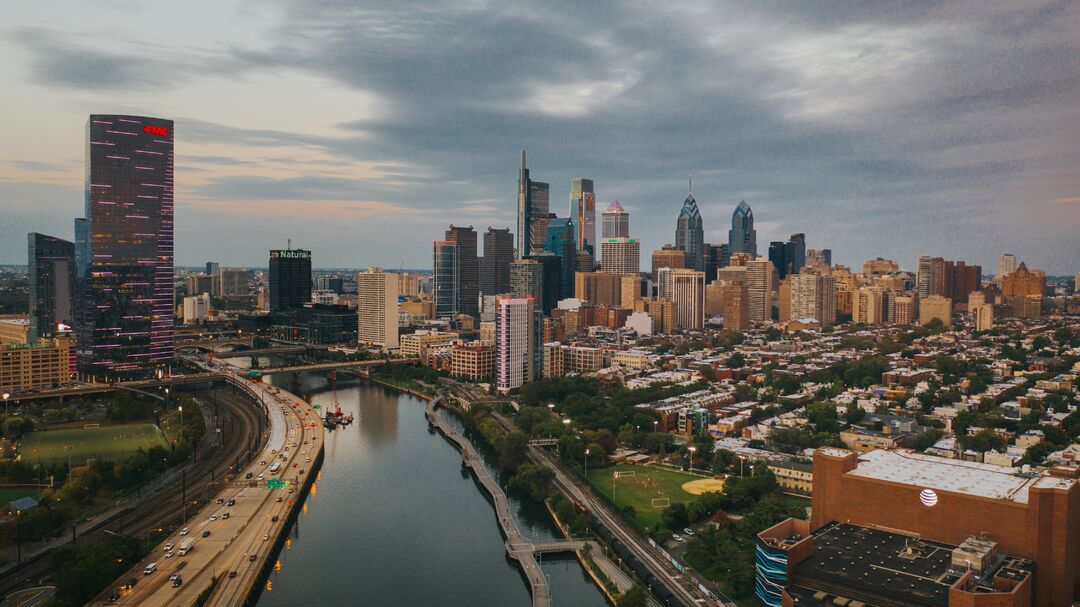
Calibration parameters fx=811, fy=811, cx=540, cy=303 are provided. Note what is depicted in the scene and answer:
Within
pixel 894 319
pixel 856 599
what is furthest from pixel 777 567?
pixel 894 319

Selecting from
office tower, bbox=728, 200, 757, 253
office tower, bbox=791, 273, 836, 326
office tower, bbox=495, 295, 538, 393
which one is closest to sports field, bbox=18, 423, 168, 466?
office tower, bbox=495, 295, 538, 393

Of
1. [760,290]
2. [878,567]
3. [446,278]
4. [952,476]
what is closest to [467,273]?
[446,278]

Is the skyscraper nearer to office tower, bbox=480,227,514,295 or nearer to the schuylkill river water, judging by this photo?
office tower, bbox=480,227,514,295

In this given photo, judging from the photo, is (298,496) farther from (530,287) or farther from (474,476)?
(530,287)

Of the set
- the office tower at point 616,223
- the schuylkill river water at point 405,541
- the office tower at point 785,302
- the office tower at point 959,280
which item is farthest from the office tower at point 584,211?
the schuylkill river water at point 405,541

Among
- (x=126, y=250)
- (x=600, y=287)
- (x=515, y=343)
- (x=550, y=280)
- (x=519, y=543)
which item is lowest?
(x=519, y=543)

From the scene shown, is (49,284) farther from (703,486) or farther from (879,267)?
(879,267)

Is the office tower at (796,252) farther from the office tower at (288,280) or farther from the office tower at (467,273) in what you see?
the office tower at (288,280)

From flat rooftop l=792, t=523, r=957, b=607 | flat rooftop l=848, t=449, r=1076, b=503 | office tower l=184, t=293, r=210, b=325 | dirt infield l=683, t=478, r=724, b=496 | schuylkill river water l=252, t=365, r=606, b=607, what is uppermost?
office tower l=184, t=293, r=210, b=325
